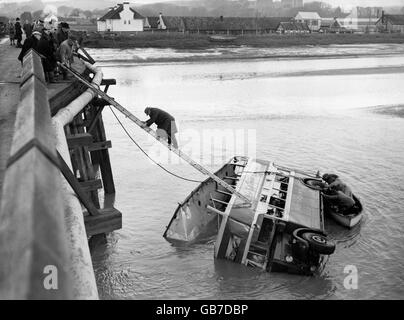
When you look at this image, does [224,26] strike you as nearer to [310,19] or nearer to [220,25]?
[220,25]

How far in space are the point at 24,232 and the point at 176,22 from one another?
301 feet

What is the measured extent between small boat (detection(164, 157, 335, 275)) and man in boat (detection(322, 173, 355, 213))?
0.51 m

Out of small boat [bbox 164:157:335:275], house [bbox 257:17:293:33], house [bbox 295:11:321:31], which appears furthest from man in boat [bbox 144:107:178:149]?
house [bbox 295:11:321:31]

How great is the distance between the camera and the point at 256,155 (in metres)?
17.8

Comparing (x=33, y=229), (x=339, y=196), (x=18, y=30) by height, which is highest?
(x=18, y=30)

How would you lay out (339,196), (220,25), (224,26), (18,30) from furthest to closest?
(220,25)
(224,26)
(18,30)
(339,196)

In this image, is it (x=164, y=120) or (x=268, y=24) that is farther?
(x=268, y=24)

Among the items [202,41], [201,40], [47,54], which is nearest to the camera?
[47,54]

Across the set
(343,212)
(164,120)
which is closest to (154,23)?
(164,120)

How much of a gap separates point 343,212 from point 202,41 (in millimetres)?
62417

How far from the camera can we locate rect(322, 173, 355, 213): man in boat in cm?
1211

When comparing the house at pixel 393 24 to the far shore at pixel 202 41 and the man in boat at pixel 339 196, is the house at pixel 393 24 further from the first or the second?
the man in boat at pixel 339 196

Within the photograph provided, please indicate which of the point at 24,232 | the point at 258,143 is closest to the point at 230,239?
the point at 24,232

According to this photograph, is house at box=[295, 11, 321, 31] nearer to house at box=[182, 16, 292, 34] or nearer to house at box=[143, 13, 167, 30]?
house at box=[182, 16, 292, 34]
